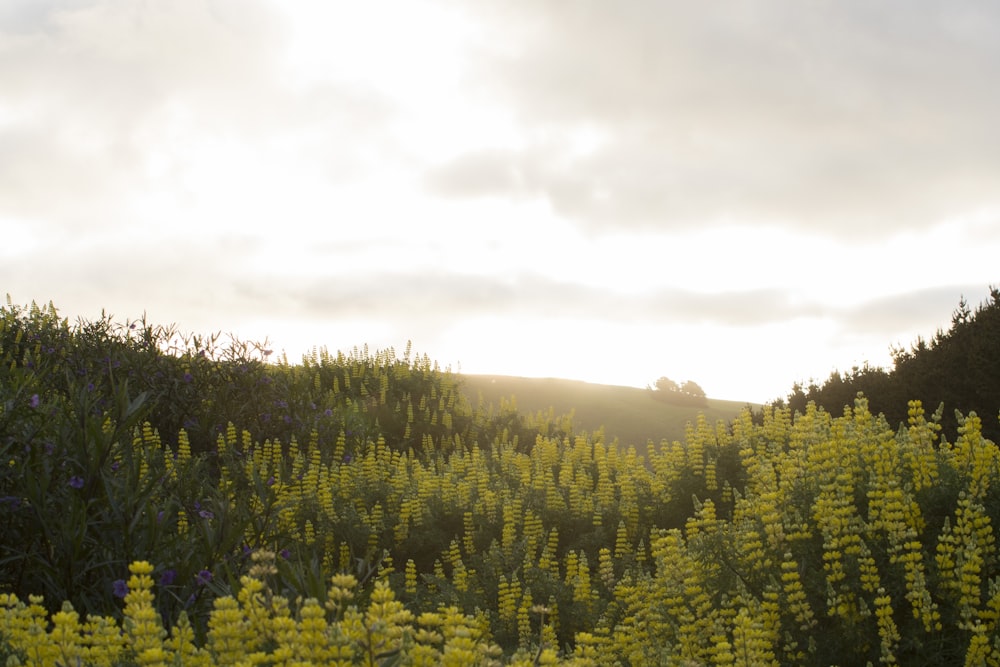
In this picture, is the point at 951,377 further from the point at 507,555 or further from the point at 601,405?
the point at 601,405

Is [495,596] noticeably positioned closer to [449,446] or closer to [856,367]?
[449,446]

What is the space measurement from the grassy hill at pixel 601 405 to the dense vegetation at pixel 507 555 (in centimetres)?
1272

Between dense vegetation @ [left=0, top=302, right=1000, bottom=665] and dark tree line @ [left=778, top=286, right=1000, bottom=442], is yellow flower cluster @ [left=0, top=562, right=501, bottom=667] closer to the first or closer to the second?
dense vegetation @ [left=0, top=302, right=1000, bottom=665]

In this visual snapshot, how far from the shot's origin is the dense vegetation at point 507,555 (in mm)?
3473

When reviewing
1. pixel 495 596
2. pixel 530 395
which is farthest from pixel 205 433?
pixel 530 395

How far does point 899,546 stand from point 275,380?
12.0 m

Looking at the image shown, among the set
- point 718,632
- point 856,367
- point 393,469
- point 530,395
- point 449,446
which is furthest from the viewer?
point 530,395

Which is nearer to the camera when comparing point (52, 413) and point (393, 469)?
point (52, 413)

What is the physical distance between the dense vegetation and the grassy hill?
12.7 metres

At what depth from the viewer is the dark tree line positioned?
1256 centimetres

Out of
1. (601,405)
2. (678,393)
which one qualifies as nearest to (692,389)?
(678,393)

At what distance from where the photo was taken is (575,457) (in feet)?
41.6

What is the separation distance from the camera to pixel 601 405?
2811 cm

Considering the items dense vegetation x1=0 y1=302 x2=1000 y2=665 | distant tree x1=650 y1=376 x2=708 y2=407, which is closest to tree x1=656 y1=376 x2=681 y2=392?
distant tree x1=650 y1=376 x2=708 y2=407
